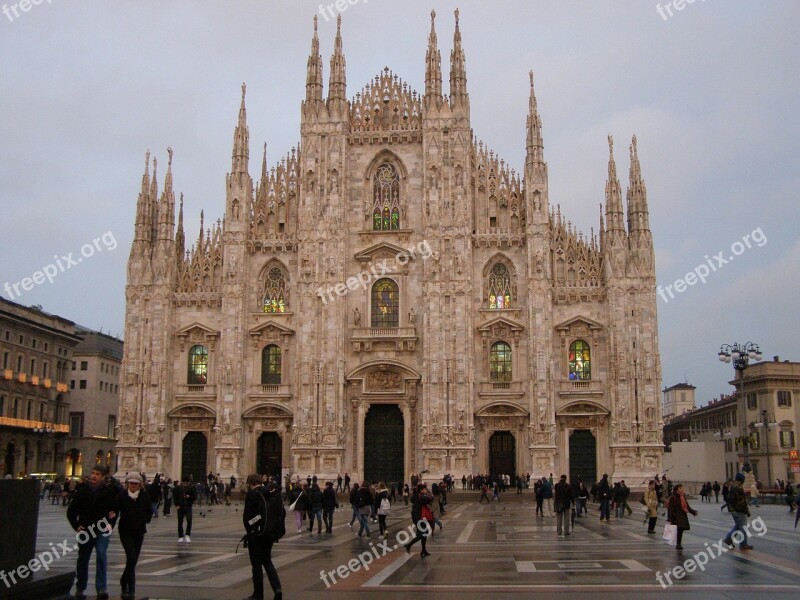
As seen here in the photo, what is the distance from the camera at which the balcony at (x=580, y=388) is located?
159 ft

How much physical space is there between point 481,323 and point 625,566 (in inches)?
1300

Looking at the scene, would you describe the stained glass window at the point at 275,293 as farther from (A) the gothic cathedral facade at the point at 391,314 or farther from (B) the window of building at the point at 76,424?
(B) the window of building at the point at 76,424

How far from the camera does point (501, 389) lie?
48938 mm

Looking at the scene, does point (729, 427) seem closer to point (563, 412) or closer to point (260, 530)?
point (563, 412)

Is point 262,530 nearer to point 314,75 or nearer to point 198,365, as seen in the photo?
point 198,365

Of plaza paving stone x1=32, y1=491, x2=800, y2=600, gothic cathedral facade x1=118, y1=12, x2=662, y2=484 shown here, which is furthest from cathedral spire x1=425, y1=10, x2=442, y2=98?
plaza paving stone x1=32, y1=491, x2=800, y2=600

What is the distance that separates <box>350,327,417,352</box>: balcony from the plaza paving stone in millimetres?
20948

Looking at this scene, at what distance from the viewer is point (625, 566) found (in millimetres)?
16750

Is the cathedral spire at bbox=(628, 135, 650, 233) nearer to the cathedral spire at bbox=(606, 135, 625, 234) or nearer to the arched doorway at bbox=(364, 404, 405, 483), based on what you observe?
the cathedral spire at bbox=(606, 135, 625, 234)

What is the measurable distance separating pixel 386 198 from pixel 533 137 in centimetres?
908

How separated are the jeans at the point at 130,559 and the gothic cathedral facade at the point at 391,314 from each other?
3484 cm

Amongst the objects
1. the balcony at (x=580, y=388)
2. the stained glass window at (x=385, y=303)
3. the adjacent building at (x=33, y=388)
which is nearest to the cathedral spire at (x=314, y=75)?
the stained glass window at (x=385, y=303)

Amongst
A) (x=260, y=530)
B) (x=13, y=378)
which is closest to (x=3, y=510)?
(x=260, y=530)

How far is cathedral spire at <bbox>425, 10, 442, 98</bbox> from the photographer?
51406 mm
